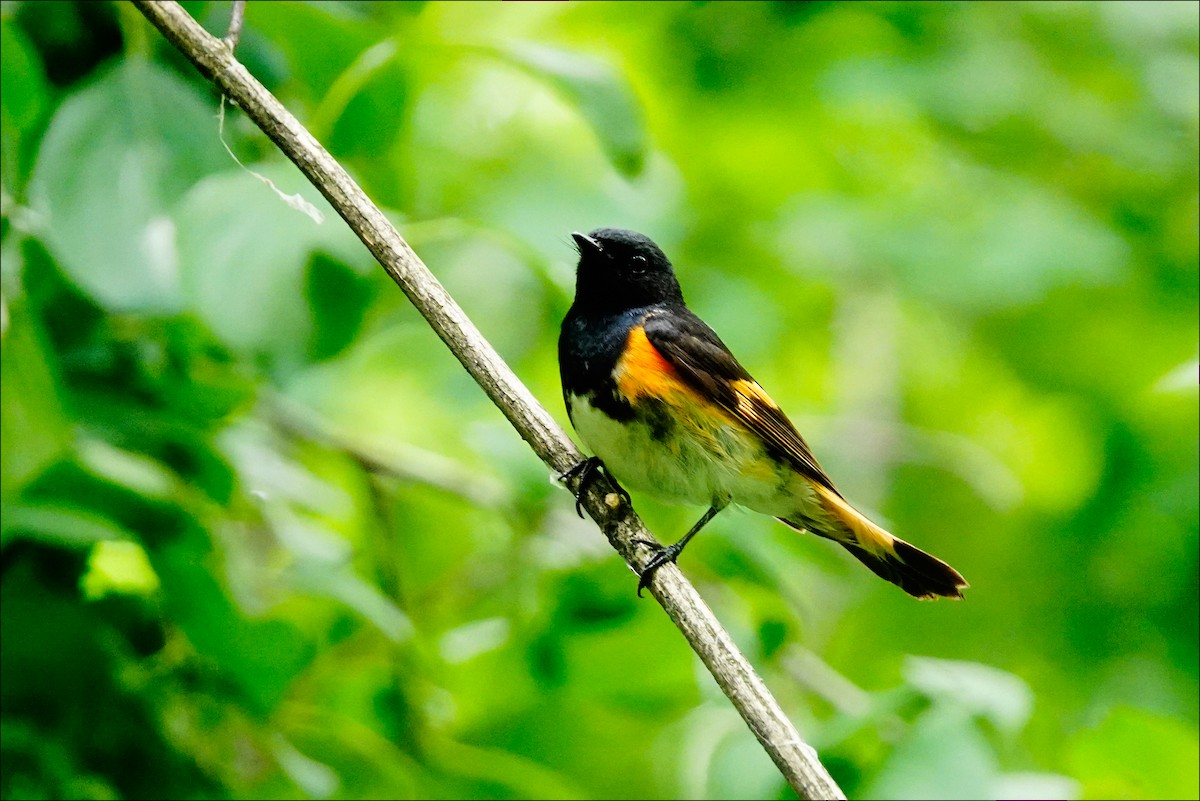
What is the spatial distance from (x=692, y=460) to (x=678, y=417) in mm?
124

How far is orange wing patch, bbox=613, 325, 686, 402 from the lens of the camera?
312 centimetres

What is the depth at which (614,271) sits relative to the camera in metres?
3.51

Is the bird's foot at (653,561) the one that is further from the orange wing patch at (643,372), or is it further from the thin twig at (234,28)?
the thin twig at (234,28)

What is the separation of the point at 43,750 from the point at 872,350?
545cm

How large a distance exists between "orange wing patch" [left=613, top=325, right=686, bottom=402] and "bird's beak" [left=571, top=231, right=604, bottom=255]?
0.29m

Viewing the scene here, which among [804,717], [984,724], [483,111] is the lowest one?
[984,724]

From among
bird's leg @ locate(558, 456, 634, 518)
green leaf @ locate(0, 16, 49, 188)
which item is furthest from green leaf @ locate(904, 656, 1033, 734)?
green leaf @ locate(0, 16, 49, 188)

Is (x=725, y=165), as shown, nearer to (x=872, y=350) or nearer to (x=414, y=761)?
(x=872, y=350)

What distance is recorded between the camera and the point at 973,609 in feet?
18.1

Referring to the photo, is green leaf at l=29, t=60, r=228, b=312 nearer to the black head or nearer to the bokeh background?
the bokeh background

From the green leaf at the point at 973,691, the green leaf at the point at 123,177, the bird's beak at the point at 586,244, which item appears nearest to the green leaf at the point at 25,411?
the green leaf at the point at 123,177

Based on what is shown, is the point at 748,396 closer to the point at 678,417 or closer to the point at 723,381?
the point at 723,381

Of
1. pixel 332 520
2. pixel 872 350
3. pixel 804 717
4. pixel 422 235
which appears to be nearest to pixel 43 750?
pixel 422 235

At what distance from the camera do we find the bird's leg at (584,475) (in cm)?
246
